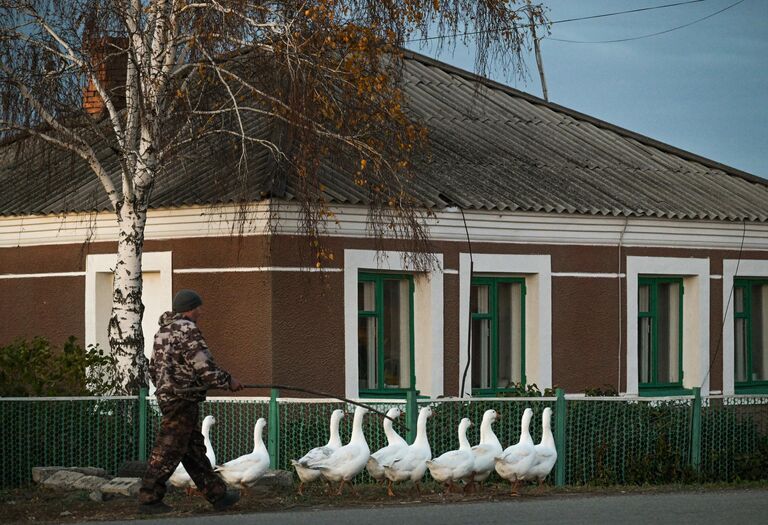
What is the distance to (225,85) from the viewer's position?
16.3 metres

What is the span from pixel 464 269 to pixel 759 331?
687 cm

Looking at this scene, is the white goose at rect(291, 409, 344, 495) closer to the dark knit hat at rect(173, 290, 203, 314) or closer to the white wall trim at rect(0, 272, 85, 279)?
the dark knit hat at rect(173, 290, 203, 314)

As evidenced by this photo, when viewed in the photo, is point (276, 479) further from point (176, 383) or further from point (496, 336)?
point (496, 336)

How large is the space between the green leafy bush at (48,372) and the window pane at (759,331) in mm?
11864

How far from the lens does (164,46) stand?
16.9 meters

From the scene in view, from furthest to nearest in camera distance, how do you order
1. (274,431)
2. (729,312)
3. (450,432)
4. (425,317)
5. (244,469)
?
(729,312) < (425,317) < (450,432) < (274,431) < (244,469)

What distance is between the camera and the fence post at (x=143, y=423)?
16484mm

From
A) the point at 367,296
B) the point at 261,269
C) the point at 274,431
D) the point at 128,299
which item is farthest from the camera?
the point at 367,296

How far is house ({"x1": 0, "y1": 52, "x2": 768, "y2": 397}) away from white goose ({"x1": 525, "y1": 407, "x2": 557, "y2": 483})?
3.86 metres

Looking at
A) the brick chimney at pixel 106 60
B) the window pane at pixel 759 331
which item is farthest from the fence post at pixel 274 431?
the window pane at pixel 759 331

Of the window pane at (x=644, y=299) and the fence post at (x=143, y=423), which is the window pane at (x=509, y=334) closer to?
the window pane at (x=644, y=299)

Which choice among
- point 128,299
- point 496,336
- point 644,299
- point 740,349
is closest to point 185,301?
point 128,299

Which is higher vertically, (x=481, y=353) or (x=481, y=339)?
(x=481, y=339)

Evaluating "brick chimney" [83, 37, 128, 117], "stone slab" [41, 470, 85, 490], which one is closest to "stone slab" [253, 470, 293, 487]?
"stone slab" [41, 470, 85, 490]
